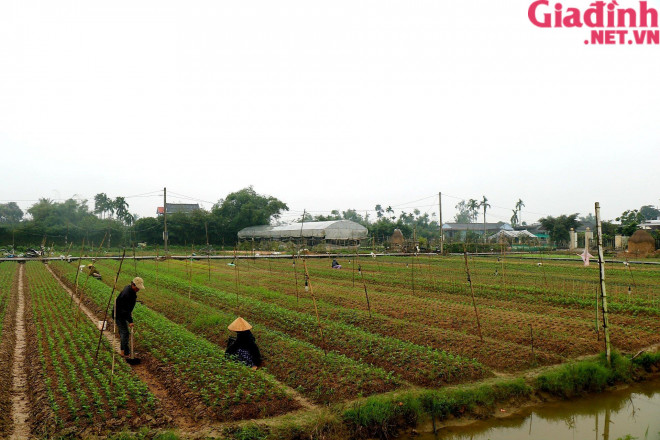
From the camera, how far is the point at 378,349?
9.65 m

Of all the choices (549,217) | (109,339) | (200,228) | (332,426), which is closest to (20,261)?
(200,228)

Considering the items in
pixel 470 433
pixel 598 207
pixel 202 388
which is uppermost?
pixel 598 207

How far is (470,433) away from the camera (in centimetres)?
680

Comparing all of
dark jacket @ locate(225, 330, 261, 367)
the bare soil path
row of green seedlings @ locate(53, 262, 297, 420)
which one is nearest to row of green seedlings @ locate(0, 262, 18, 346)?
the bare soil path

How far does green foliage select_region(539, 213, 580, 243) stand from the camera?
5795 centimetres

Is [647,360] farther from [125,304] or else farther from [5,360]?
[5,360]

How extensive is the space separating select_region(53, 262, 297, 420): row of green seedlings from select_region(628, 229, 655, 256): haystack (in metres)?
41.4

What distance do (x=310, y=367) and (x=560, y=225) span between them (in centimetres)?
5835

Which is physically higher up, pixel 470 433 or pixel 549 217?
pixel 549 217

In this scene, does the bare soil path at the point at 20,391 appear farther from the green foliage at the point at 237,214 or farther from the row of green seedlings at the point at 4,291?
the green foliage at the point at 237,214

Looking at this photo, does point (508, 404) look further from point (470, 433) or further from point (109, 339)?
point (109, 339)

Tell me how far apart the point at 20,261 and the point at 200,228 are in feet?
85.1

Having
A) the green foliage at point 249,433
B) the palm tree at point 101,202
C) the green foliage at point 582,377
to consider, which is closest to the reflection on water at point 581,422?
the green foliage at point 582,377

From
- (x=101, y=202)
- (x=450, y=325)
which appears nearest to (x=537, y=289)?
(x=450, y=325)
